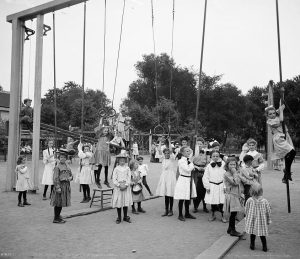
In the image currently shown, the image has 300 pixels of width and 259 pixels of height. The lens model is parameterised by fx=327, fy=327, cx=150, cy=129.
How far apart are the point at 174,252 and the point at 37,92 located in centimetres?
822

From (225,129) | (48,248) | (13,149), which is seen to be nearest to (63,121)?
(225,129)

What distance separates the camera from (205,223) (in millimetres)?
7555

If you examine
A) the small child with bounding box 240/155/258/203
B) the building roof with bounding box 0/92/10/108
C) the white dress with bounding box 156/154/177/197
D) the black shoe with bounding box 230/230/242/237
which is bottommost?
the black shoe with bounding box 230/230/242/237

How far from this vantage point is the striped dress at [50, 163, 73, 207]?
726 cm

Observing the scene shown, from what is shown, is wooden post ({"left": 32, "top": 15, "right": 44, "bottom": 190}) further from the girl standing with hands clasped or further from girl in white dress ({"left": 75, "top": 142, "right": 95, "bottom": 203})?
the girl standing with hands clasped

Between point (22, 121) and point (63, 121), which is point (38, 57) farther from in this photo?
point (63, 121)

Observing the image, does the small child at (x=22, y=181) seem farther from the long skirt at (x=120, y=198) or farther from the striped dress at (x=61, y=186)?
the long skirt at (x=120, y=198)

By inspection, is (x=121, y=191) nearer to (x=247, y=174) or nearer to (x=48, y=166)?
(x=247, y=174)

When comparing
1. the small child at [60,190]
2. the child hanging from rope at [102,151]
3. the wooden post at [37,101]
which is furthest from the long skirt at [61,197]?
the wooden post at [37,101]

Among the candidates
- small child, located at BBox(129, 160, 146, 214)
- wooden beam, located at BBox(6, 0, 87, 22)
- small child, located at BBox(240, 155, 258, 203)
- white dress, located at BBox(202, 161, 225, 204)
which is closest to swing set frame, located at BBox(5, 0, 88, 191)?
wooden beam, located at BBox(6, 0, 87, 22)

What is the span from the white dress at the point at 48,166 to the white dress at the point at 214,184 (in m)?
5.10

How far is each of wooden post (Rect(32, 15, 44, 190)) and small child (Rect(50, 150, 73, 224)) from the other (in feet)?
12.9

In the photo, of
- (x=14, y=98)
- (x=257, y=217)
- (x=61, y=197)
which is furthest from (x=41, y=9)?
(x=257, y=217)

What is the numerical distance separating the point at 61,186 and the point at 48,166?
328 cm
